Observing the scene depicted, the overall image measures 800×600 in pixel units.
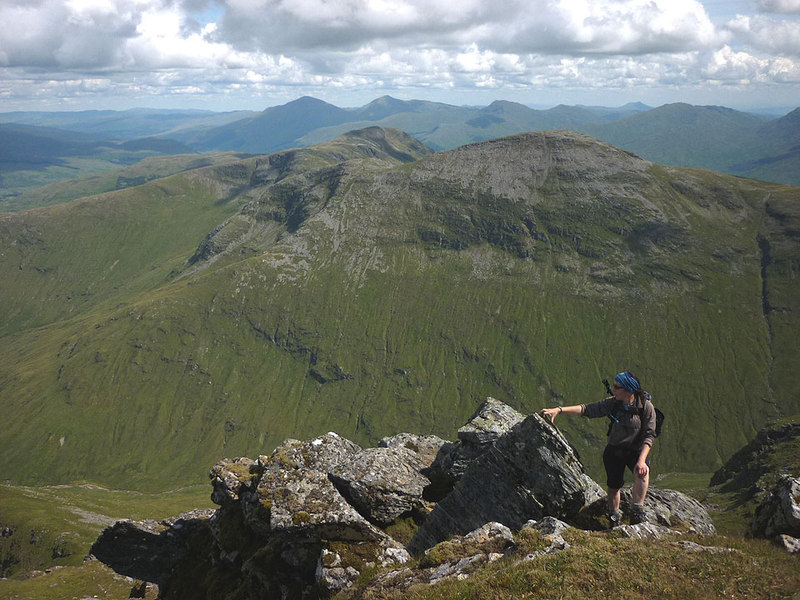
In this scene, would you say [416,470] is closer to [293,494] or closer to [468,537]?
[293,494]

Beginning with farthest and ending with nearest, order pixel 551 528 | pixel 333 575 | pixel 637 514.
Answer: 1. pixel 333 575
2. pixel 637 514
3. pixel 551 528

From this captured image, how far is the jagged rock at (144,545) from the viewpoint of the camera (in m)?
44.9

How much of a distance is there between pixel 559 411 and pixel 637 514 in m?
5.72

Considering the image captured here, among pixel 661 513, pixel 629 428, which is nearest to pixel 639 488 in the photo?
pixel 629 428

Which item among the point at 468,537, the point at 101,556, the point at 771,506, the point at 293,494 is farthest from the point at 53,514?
the point at 771,506

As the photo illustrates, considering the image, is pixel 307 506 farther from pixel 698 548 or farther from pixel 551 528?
pixel 698 548

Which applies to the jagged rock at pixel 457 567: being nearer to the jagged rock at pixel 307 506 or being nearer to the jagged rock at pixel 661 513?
the jagged rock at pixel 661 513

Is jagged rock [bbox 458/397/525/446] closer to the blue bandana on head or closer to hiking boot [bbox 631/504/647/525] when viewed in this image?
hiking boot [bbox 631/504/647/525]

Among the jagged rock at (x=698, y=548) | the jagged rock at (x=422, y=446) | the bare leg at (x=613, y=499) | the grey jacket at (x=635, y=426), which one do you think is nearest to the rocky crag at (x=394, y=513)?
the jagged rock at (x=422, y=446)

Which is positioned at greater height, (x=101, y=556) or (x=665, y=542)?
(x=665, y=542)

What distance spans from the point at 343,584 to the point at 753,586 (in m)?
17.1

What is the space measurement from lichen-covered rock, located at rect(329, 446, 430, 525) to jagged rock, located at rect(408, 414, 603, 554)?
380cm

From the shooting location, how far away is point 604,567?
14492 millimetres

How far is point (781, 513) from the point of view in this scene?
17.8 m
